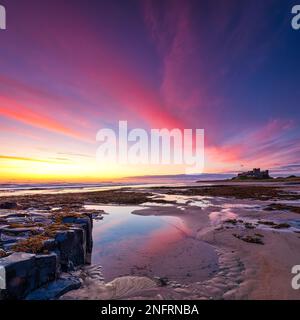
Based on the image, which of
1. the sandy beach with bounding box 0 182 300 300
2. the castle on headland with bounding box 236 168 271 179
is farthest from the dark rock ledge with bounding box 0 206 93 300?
the castle on headland with bounding box 236 168 271 179

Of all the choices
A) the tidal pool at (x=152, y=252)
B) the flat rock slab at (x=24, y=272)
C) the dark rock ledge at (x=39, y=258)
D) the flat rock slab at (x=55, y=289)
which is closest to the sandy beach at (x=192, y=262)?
the tidal pool at (x=152, y=252)

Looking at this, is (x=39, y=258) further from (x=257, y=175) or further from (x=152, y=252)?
(x=257, y=175)

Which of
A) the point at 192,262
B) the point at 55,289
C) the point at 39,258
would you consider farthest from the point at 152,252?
the point at 39,258

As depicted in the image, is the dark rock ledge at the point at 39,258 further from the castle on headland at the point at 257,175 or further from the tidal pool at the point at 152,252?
the castle on headland at the point at 257,175

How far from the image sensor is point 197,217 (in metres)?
16.5

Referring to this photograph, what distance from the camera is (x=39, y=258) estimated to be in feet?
17.8

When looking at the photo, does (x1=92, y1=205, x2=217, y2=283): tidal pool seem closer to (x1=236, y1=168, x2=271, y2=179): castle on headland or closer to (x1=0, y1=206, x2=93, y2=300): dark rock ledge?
(x1=0, y1=206, x2=93, y2=300): dark rock ledge

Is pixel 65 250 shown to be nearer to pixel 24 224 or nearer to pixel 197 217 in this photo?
pixel 24 224

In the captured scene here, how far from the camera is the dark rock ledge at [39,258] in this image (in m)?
4.77

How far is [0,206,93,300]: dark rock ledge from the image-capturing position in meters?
4.77

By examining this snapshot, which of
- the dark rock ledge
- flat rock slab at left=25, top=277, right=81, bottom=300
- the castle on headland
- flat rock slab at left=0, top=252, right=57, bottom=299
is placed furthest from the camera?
the castle on headland
